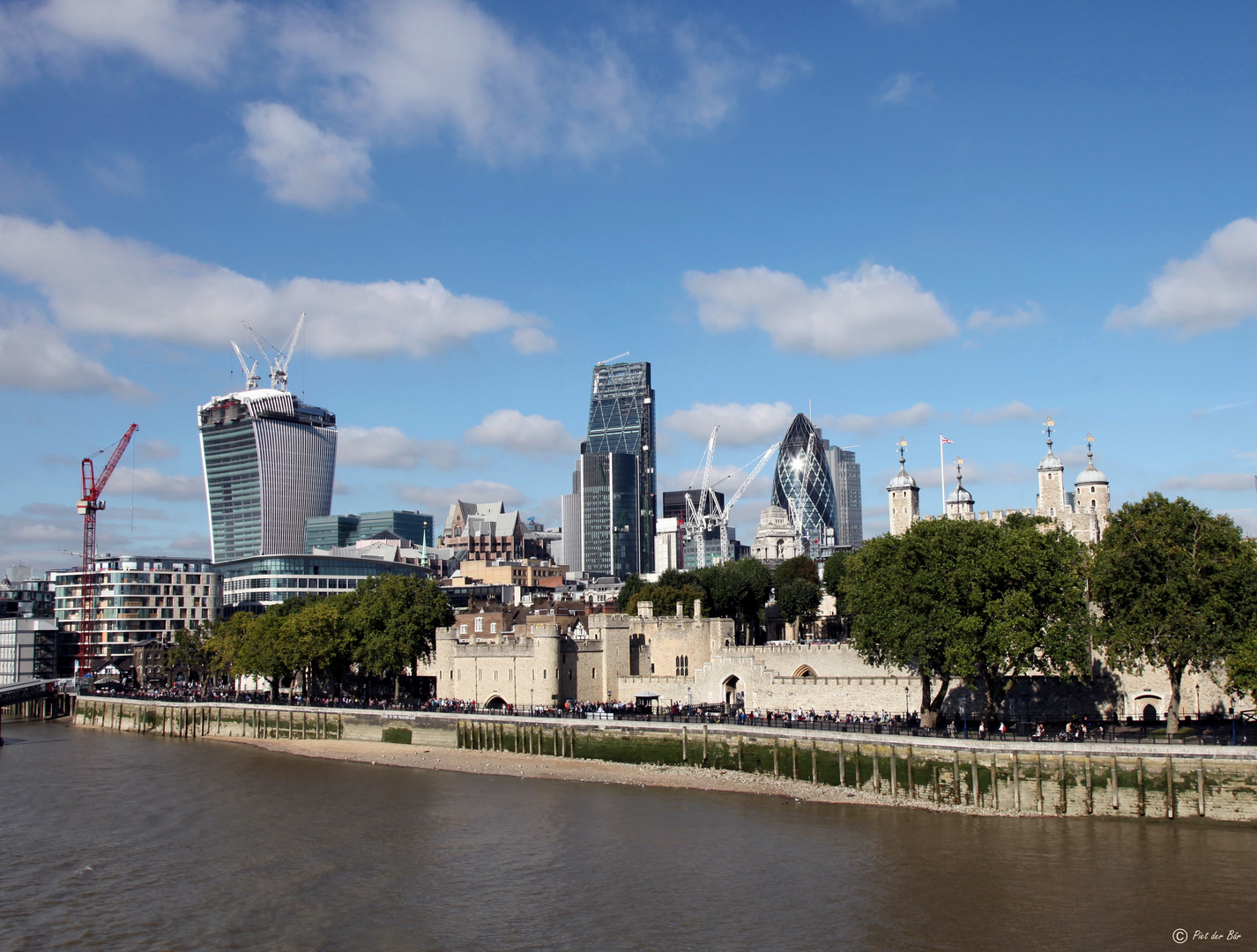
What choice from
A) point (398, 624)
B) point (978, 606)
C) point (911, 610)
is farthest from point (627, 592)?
point (978, 606)

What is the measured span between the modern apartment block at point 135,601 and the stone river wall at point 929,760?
303ft

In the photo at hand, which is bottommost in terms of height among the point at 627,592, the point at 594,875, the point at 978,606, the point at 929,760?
the point at 594,875

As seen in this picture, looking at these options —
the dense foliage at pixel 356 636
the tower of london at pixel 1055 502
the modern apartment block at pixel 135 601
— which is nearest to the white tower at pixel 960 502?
the tower of london at pixel 1055 502

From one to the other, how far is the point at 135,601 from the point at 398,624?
84.4 meters

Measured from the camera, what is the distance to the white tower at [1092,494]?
101 metres

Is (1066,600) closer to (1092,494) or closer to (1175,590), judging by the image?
(1175,590)

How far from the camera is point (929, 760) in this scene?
51781 mm

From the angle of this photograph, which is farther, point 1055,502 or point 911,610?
point 1055,502

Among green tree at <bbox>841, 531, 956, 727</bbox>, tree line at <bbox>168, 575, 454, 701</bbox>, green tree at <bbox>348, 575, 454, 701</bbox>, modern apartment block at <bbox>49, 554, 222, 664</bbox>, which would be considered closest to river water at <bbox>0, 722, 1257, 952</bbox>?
green tree at <bbox>841, 531, 956, 727</bbox>

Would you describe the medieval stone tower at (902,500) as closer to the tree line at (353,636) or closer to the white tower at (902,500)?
the white tower at (902,500)

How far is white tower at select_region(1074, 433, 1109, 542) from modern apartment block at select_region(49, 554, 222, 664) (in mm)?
115360

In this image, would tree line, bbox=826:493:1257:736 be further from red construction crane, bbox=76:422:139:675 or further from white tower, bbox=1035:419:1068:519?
red construction crane, bbox=76:422:139:675

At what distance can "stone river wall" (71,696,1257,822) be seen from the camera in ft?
148

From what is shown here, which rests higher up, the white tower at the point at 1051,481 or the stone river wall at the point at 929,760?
the white tower at the point at 1051,481
